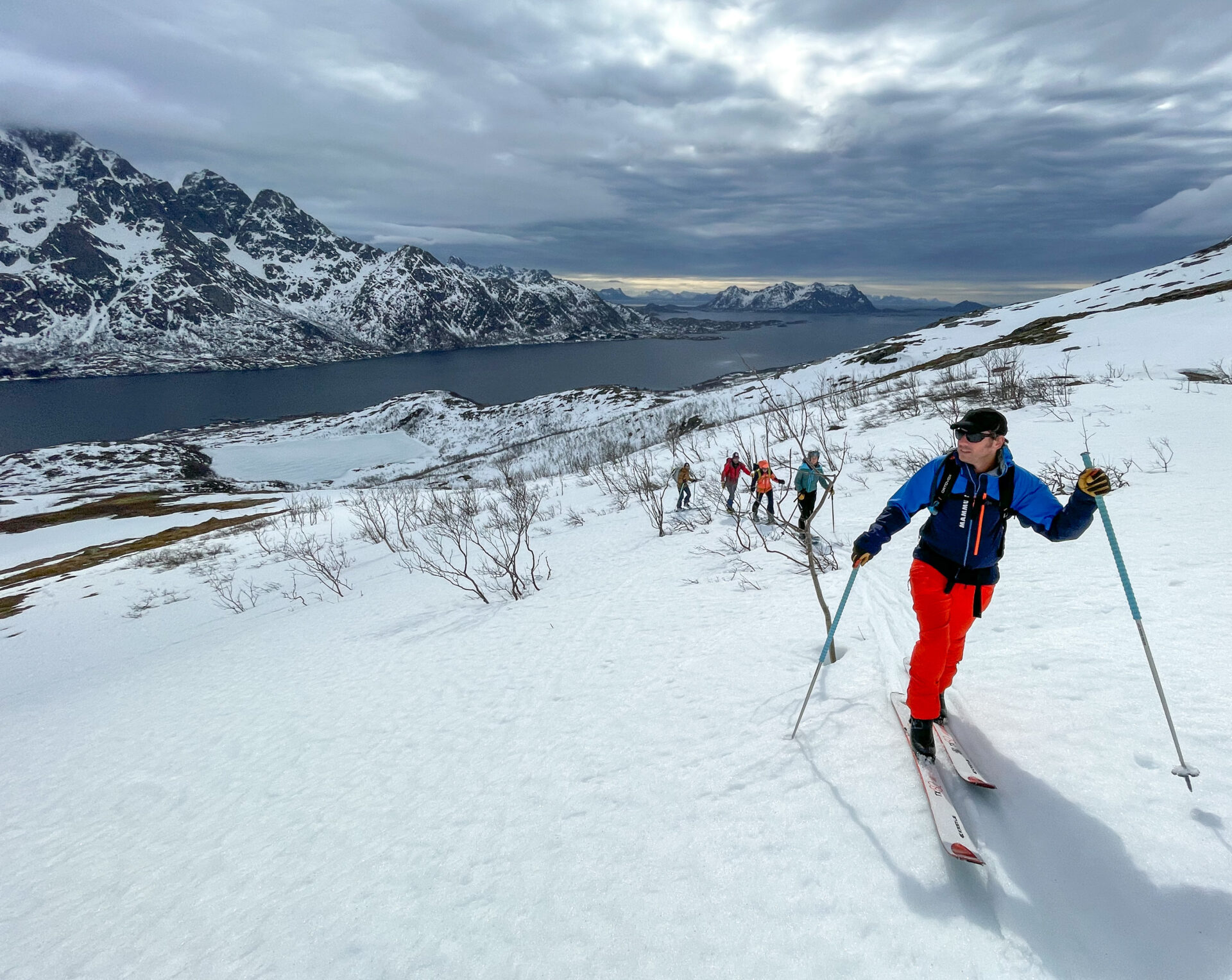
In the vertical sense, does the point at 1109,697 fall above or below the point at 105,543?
below

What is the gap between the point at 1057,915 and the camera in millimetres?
2676

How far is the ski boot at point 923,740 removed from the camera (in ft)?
12.0

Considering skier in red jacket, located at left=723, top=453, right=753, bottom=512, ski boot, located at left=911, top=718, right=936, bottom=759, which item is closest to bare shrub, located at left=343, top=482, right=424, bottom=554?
skier in red jacket, located at left=723, top=453, right=753, bottom=512

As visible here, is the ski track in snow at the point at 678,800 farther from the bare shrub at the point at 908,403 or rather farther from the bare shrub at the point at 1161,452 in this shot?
the bare shrub at the point at 908,403

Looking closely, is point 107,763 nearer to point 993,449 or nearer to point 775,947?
point 775,947

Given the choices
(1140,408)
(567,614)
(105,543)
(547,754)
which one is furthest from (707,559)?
(105,543)

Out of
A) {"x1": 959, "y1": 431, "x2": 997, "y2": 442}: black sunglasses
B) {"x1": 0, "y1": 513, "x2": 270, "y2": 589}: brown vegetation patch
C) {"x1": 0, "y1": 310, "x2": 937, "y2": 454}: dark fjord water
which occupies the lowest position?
{"x1": 959, "y1": 431, "x2": 997, "y2": 442}: black sunglasses

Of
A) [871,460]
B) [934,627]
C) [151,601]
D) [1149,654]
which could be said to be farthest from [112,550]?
[1149,654]

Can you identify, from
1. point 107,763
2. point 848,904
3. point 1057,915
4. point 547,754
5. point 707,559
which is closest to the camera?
point 1057,915

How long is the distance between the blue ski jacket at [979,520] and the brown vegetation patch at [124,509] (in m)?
59.5

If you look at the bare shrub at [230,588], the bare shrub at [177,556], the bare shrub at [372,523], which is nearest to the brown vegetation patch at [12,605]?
the bare shrub at [177,556]

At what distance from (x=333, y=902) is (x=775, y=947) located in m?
3.18

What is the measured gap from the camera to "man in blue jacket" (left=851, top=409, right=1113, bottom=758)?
3.33 metres

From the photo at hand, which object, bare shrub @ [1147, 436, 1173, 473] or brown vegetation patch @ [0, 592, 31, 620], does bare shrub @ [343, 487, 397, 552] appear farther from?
bare shrub @ [1147, 436, 1173, 473]
